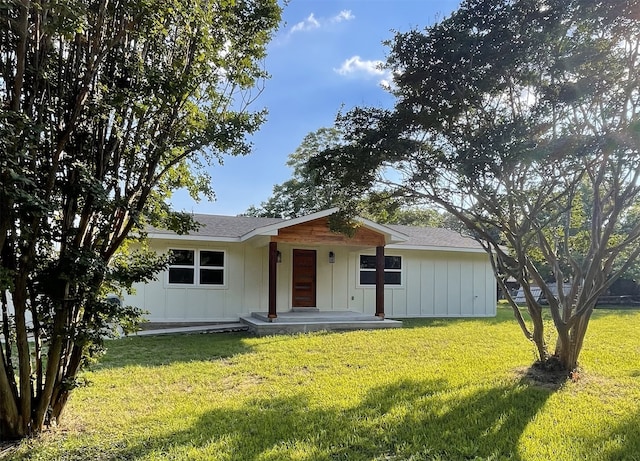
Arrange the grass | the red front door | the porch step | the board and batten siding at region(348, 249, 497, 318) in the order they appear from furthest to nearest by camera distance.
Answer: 1. the board and batten siding at region(348, 249, 497, 318)
2. the red front door
3. the porch step
4. the grass

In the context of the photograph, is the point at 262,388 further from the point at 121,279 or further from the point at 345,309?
the point at 345,309

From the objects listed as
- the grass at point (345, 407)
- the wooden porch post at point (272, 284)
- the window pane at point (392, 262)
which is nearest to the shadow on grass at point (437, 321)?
the window pane at point (392, 262)

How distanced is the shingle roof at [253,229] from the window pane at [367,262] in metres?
0.88

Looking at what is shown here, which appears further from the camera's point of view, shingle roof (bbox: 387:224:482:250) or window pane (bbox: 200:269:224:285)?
shingle roof (bbox: 387:224:482:250)

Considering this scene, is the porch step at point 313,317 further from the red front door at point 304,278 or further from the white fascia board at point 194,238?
the white fascia board at point 194,238

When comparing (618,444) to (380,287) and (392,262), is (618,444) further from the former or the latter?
(392,262)

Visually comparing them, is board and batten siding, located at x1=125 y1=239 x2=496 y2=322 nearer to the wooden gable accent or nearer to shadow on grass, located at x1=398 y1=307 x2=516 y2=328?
shadow on grass, located at x1=398 y1=307 x2=516 y2=328

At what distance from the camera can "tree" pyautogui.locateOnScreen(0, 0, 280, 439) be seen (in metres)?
3.41

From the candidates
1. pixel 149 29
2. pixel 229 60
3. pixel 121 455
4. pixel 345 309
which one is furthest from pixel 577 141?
pixel 345 309

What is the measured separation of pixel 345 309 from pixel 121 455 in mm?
10303

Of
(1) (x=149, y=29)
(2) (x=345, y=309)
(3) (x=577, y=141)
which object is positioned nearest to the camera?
(1) (x=149, y=29)

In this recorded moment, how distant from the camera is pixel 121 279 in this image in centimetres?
411

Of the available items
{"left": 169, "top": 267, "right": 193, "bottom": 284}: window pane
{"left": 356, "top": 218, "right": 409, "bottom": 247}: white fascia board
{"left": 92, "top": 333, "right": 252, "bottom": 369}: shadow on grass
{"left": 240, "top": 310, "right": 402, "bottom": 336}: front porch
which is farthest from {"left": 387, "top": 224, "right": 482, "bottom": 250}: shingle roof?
{"left": 92, "top": 333, "right": 252, "bottom": 369}: shadow on grass

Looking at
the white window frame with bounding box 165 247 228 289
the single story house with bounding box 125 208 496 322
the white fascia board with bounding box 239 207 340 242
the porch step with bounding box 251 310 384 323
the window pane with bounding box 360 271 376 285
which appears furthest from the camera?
the window pane with bounding box 360 271 376 285
